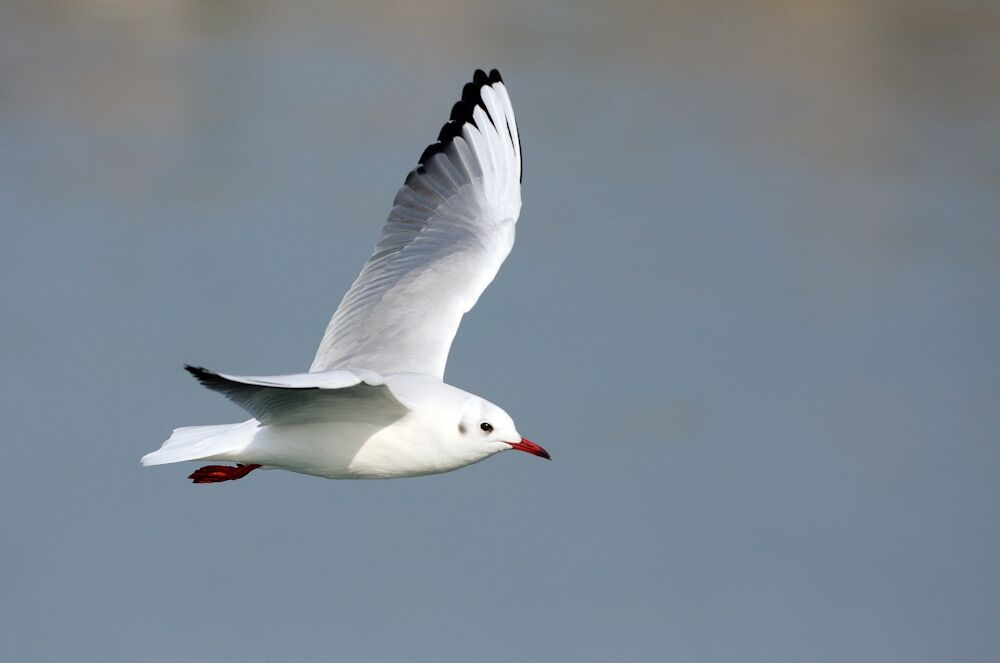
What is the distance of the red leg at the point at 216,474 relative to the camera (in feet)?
22.9

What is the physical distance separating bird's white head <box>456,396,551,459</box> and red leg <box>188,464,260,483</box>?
1.16m

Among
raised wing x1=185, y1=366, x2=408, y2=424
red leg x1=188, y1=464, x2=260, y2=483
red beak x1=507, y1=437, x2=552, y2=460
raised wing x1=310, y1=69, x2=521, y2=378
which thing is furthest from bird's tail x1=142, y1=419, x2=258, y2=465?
red beak x1=507, y1=437, x2=552, y2=460

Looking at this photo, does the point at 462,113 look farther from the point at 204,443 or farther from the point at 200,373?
the point at 200,373

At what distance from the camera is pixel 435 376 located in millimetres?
6992

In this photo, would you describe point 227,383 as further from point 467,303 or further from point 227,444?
point 467,303

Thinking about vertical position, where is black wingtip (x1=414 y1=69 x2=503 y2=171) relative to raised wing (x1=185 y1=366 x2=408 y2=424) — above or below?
above

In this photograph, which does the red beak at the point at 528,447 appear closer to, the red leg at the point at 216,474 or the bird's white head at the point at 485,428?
the bird's white head at the point at 485,428

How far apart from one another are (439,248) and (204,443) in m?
1.91

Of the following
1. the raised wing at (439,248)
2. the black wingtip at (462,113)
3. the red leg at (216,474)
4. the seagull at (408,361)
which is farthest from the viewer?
the black wingtip at (462,113)

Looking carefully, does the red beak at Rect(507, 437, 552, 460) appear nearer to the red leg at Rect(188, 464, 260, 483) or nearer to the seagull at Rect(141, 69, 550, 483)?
the seagull at Rect(141, 69, 550, 483)

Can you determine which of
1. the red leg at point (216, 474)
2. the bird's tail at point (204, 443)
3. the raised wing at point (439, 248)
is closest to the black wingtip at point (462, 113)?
the raised wing at point (439, 248)

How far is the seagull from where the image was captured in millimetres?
6273

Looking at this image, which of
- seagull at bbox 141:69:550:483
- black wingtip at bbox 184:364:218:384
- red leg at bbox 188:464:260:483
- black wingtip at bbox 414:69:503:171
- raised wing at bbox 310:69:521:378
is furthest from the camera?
black wingtip at bbox 414:69:503:171

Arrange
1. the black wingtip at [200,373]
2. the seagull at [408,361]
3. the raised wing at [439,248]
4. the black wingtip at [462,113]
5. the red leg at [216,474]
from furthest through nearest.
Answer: the black wingtip at [462,113] < the raised wing at [439,248] < the red leg at [216,474] < the seagull at [408,361] < the black wingtip at [200,373]
